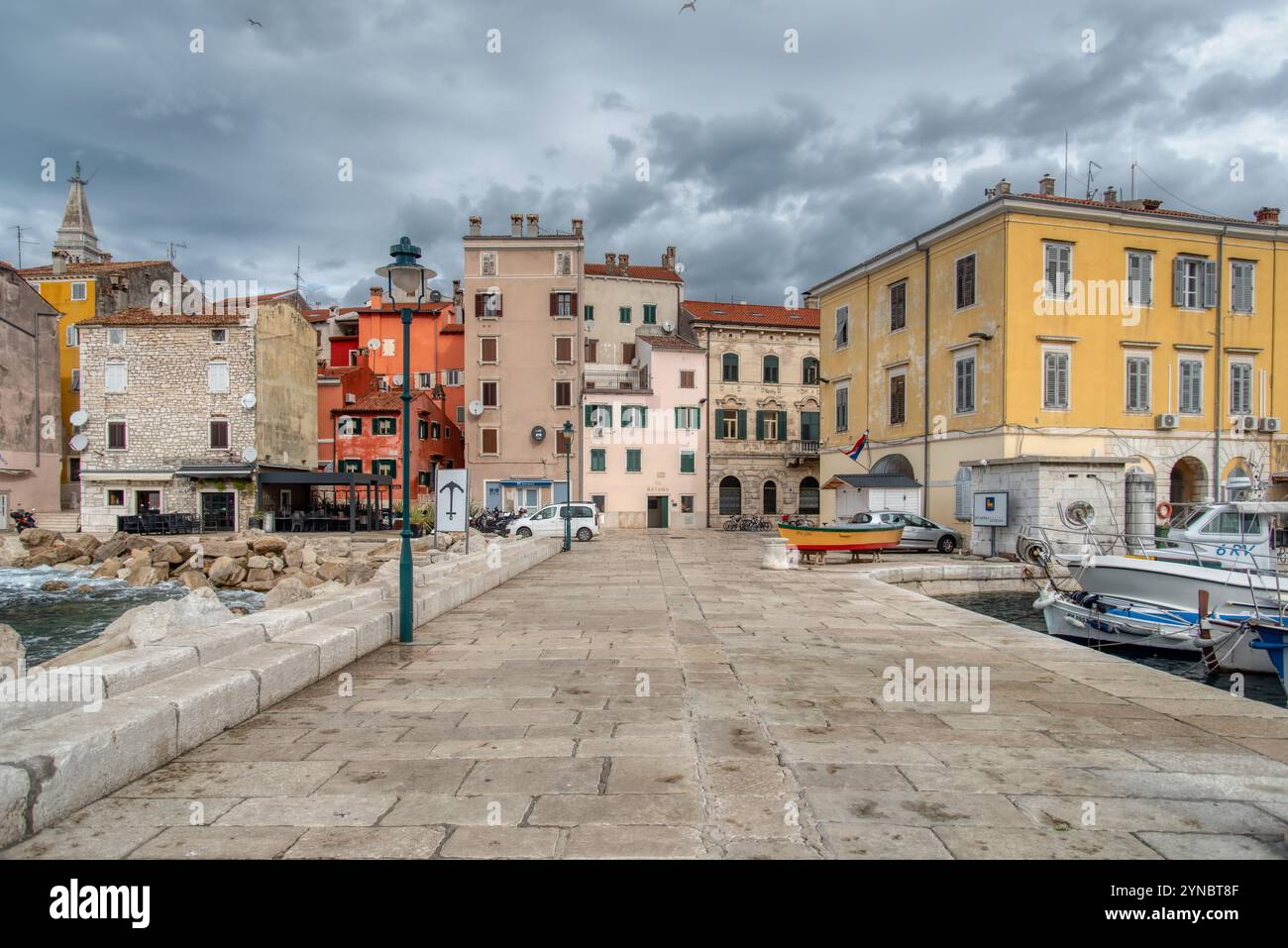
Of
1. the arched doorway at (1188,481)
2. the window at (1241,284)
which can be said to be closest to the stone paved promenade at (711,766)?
the arched doorway at (1188,481)

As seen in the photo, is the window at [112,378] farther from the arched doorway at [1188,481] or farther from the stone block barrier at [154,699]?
the arched doorway at [1188,481]

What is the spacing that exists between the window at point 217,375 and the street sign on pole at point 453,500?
3124 centimetres

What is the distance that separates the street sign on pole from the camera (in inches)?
497

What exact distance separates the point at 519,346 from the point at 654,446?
9302mm

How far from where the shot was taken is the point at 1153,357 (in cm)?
2553

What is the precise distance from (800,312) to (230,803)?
44845mm

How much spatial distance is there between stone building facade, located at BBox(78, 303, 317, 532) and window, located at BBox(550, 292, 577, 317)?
1461 cm

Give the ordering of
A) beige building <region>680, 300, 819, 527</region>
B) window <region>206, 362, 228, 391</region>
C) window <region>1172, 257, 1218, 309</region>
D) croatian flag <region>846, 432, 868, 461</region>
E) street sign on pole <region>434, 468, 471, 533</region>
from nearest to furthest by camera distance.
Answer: street sign on pole <region>434, 468, 471, 533</region> → window <region>1172, 257, 1218, 309</region> → croatian flag <region>846, 432, 868, 461</region> → window <region>206, 362, 228, 391</region> → beige building <region>680, 300, 819, 527</region>

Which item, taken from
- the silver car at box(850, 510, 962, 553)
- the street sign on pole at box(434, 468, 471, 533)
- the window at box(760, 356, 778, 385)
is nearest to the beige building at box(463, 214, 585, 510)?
the window at box(760, 356, 778, 385)

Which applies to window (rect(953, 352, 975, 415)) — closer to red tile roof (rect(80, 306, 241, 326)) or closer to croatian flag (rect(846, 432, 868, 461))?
croatian flag (rect(846, 432, 868, 461))

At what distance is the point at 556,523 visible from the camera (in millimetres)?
30375

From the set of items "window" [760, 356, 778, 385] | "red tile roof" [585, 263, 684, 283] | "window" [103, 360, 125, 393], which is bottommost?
"window" [103, 360, 125, 393]

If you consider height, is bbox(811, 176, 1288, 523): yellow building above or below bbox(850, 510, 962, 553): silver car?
above
